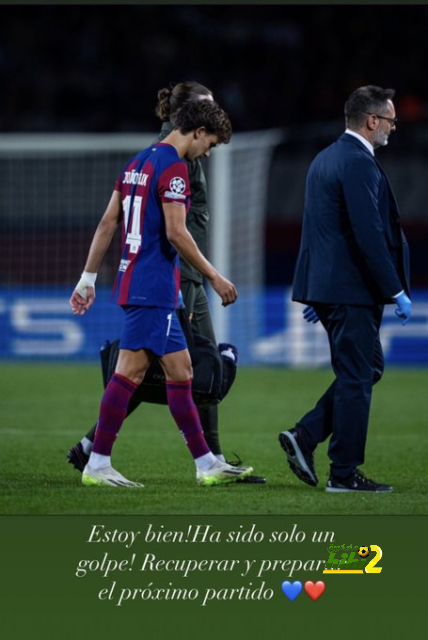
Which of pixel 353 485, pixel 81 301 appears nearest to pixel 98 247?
pixel 81 301

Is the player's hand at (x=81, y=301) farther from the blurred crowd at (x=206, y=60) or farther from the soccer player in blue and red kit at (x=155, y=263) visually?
the blurred crowd at (x=206, y=60)

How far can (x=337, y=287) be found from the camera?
6.52m

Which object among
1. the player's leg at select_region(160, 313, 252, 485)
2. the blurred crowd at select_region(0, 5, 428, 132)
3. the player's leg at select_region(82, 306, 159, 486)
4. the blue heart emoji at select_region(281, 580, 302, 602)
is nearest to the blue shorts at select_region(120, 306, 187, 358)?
the player's leg at select_region(82, 306, 159, 486)

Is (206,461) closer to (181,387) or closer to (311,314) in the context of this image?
(181,387)

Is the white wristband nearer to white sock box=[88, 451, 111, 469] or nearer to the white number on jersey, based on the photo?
the white number on jersey

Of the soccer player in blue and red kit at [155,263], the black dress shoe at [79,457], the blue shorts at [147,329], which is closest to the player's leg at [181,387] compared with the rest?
the soccer player in blue and red kit at [155,263]

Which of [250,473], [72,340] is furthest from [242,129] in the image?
[250,473]

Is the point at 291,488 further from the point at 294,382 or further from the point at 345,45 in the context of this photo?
the point at 345,45

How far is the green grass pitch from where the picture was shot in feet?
20.4

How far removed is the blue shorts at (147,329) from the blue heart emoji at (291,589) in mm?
1999

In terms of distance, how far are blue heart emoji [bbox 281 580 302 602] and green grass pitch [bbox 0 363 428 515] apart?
1228mm

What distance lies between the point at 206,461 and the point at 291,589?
2188 mm

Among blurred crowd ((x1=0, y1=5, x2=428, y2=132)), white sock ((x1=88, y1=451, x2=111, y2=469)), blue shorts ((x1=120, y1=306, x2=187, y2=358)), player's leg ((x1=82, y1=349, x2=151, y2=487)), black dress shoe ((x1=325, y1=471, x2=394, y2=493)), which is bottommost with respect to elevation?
black dress shoe ((x1=325, y1=471, x2=394, y2=493))

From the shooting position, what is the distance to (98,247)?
6.72 meters
